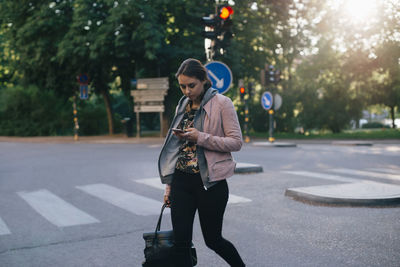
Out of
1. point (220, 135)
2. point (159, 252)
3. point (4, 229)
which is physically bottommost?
point (4, 229)

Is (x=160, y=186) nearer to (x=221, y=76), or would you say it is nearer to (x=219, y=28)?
(x=221, y=76)

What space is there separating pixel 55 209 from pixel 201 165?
14.3 ft

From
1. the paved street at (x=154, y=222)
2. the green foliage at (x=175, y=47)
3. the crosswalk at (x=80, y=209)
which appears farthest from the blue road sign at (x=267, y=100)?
the crosswalk at (x=80, y=209)

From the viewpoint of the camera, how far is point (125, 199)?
24.5 ft

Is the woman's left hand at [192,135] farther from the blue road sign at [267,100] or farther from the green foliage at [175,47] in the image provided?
the blue road sign at [267,100]

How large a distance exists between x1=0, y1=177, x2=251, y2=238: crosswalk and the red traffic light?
3.76 metres

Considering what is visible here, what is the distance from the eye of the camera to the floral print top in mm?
3152

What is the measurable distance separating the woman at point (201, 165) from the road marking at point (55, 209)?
3.07 m

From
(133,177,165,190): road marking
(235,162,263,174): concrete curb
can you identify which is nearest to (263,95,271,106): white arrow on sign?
(235,162,263,174): concrete curb

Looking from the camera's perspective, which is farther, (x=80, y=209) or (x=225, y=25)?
(x=225, y=25)

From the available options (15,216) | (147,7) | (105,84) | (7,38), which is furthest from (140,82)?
(15,216)

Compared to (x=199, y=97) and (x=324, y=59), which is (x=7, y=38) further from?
(x=199, y=97)

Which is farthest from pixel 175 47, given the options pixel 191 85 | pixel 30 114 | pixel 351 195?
pixel 191 85

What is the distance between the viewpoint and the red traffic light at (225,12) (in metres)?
9.54
